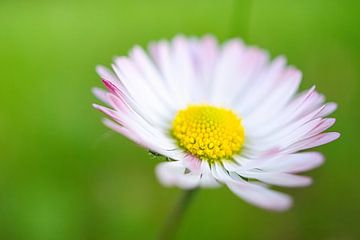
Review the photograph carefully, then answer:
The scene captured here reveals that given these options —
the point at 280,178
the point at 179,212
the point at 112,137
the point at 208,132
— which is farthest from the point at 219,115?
the point at 112,137

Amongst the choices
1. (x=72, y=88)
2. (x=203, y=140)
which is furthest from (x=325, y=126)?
(x=72, y=88)

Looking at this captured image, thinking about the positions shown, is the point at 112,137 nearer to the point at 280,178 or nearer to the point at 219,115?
the point at 219,115

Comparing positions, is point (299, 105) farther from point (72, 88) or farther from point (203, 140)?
point (72, 88)

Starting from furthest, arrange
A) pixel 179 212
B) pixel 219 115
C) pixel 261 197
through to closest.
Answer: pixel 219 115 < pixel 179 212 < pixel 261 197

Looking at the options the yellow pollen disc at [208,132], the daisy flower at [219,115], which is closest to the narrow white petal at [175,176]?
the daisy flower at [219,115]

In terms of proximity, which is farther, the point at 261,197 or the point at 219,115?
the point at 219,115

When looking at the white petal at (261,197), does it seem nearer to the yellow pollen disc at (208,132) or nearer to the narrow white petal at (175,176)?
the narrow white petal at (175,176)

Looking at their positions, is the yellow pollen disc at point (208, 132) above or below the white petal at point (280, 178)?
above
